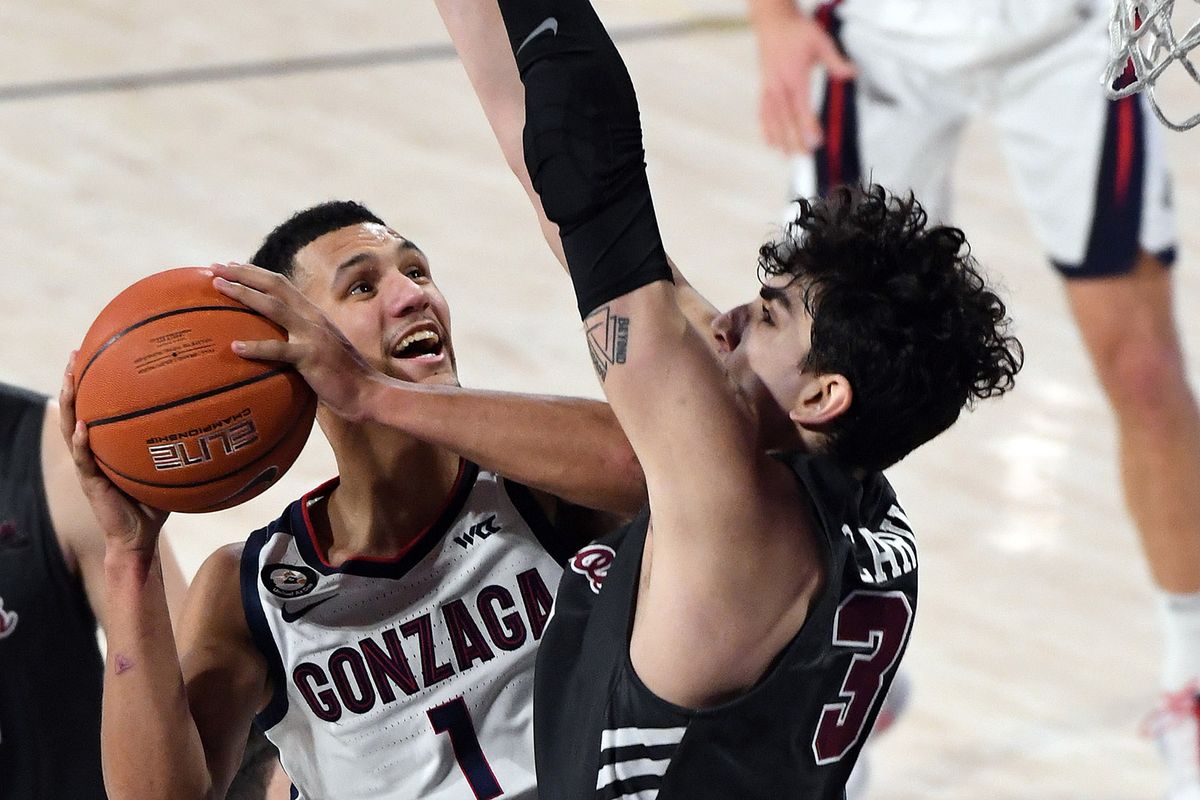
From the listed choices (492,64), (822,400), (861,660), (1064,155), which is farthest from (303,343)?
(1064,155)

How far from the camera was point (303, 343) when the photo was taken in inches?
84.0

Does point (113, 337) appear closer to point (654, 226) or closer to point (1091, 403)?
point (654, 226)

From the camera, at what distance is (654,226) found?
1867 millimetres

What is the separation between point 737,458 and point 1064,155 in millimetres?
3204

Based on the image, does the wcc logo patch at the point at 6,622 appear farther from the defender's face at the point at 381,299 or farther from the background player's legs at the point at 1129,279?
the background player's legs at the point at 1129,279

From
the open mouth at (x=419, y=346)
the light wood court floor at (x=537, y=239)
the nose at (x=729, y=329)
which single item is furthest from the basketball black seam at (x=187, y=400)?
the light wood court floor at (x=537, y=239)

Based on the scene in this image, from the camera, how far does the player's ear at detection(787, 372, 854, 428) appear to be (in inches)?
78.7

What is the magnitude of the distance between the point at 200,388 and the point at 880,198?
0.86 metres

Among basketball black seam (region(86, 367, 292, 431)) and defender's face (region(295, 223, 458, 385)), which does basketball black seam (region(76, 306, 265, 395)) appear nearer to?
basketball black seam (region(86, 367, 292, 431))

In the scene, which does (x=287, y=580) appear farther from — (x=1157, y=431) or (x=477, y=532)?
(x=1157, y=431)

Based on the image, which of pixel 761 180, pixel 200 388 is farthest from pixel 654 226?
pixel 761 180

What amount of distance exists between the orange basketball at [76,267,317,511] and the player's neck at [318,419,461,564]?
32 cm

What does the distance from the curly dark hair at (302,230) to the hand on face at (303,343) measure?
287 mm

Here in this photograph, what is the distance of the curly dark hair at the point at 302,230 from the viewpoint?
249 cm
